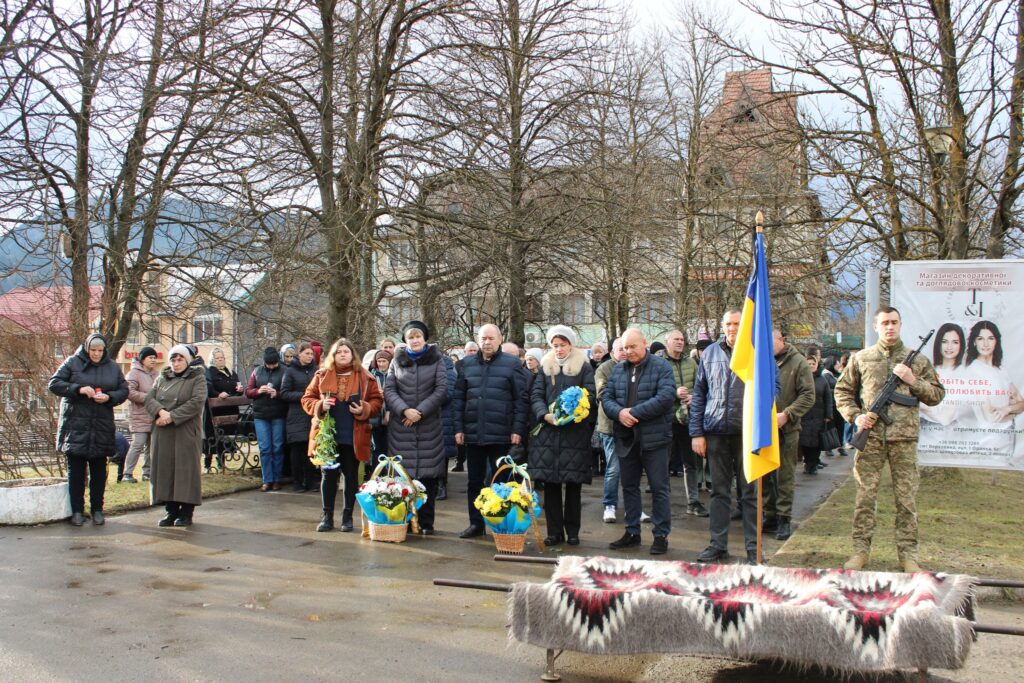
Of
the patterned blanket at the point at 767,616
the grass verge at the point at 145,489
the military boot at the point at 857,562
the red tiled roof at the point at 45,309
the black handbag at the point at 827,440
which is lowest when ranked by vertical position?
the military boot at the point at 857,562

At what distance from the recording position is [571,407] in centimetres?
820

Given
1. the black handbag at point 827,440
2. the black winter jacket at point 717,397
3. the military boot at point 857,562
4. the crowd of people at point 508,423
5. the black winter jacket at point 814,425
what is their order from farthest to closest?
the black handbag at point 827,440 < the black winter jacket at point 814,425 < the crowd of people at point 508,423 < the black winter jacket at point 717,397 < the military boot at point 857,562

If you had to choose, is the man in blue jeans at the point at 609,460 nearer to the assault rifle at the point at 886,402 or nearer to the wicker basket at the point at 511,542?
the wicker basket at the point at 511,542

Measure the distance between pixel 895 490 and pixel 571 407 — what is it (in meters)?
2.76

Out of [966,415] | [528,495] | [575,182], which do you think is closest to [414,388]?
[528,495]

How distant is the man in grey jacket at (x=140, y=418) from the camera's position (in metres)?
12.4

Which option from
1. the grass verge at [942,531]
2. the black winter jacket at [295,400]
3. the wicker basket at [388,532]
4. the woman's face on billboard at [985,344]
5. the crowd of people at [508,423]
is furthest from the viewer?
the black winter jacket at [295,400]

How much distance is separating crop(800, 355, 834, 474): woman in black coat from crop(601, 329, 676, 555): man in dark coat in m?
5.25

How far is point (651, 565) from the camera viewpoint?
5477mm

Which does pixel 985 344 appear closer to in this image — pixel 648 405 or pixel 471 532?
pixel 648 405

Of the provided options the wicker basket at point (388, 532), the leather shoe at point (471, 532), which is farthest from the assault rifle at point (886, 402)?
the wicker basket at point (388, 532)

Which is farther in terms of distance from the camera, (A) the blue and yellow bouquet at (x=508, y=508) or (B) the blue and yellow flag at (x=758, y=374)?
(A) the blue and yellow bouquet at (x=508, y=508)

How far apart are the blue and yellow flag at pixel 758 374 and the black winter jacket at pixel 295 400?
21.6ft

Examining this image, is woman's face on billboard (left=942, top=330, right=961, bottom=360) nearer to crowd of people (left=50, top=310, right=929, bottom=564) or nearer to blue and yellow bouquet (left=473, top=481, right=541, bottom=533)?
crowd of people (left=50, top=310, right=929, bottom=564)
